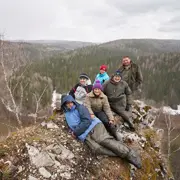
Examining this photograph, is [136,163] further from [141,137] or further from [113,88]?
[113,88]

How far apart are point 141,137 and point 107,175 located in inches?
104

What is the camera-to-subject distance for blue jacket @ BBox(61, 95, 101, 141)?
20.7 ft

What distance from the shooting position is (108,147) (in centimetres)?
614

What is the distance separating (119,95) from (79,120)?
232 cm

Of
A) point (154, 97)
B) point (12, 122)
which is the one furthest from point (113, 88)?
point (154, 97)

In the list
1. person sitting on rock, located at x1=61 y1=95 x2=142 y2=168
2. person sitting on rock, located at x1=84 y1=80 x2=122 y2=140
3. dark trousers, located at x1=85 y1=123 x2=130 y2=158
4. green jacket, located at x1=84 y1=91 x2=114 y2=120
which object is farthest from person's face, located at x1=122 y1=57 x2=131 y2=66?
dark trousers, located at x1=85 y1=123 x2=130 y2=158

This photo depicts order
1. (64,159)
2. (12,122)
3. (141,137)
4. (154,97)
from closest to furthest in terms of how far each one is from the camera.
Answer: (64,159) < (141,137) < (12,122) < (154,97)

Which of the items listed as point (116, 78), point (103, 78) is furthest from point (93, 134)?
point (103, 78)

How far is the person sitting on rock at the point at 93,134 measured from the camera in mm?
6125

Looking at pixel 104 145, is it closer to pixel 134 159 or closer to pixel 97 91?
pixel 134 159

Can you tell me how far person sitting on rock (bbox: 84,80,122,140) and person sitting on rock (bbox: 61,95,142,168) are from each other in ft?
1.51

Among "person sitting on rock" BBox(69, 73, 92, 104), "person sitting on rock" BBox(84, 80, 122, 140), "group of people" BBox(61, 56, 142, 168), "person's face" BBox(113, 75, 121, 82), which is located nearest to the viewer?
"group of people" BBox(61, 56, 142, 168)

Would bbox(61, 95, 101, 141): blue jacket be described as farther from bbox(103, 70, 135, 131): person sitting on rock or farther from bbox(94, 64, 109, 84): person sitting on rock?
bbox(94, 64, 109, 84): person sitting on rock

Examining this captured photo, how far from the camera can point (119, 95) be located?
8.23 metres
